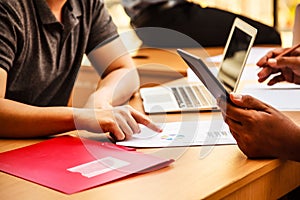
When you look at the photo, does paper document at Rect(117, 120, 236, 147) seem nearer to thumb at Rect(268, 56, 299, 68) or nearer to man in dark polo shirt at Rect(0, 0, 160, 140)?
man in dark polo shirt at Rect(0, 0, 160, 140)

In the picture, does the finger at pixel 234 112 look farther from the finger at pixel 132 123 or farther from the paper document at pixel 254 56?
the paper document at pixel 254 56

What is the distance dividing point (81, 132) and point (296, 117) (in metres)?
0.54

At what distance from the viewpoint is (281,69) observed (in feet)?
5.98

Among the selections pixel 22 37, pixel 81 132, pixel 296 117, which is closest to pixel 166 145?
pixel 81 132

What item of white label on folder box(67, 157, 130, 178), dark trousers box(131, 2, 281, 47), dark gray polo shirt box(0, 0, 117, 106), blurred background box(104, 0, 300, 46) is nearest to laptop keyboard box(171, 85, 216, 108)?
dark gray polo shirt box(0, 0, 117, 106)

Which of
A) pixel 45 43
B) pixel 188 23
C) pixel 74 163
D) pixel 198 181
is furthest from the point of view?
pixel 188 23

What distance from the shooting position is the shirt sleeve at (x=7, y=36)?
4.90 ft

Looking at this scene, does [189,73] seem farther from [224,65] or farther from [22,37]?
[22,37]

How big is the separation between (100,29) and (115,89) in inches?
11.8

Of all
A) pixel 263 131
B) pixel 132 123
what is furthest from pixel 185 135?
pixel 263 131

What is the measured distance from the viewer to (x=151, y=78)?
7.24 ft

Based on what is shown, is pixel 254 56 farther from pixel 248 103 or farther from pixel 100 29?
pixel 248 103

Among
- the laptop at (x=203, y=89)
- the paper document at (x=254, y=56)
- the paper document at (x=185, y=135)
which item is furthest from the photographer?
the paper document at (x=254, y=56)

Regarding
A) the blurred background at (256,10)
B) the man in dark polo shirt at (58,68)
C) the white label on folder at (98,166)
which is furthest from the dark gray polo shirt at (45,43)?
the blurred background at (256,10)
